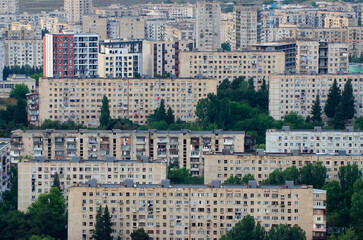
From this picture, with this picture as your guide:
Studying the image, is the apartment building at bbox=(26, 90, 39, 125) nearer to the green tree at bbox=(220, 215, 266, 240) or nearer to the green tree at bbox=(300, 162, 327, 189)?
the green tree at bbox=(300, 162, 327, 189)

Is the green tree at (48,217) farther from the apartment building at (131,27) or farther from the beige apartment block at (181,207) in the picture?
the apartment building at (131,27)

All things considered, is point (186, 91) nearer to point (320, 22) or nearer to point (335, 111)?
point (335, 111)

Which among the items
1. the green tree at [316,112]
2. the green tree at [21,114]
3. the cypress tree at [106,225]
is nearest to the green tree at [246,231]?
the cypress tree at [106,225]

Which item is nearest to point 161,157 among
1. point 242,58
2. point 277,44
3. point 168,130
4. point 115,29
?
point 168,130

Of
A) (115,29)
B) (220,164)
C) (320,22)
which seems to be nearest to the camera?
(220,164)

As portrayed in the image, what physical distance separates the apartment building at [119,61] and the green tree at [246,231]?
47.6m

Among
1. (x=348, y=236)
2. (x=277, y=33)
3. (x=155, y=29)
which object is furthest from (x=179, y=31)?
(x=348, y=236)

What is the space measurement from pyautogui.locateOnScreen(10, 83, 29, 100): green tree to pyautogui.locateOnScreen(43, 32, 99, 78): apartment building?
155 inches

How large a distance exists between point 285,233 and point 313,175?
9.86 meters

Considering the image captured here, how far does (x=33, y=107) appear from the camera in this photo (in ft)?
340

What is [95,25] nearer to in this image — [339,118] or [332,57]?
[332,57]

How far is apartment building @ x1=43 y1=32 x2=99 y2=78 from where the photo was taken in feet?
382

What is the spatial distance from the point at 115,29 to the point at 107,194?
8091cm

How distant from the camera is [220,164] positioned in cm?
7950
